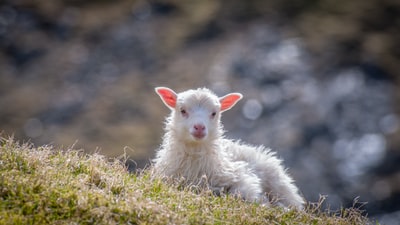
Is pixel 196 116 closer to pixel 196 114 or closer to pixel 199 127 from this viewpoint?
pixel 196 114

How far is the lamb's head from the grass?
1.08 meters

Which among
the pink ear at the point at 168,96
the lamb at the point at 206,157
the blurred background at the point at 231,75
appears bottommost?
the lamb at the point at 206,157

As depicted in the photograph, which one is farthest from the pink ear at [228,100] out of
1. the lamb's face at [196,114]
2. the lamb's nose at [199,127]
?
the lamb's nose at [199,127]

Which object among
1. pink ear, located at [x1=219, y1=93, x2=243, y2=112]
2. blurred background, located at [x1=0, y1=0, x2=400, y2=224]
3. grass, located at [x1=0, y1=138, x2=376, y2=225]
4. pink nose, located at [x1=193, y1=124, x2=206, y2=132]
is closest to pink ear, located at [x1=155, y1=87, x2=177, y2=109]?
pink ear, located at [x1=219, y1=93, x2=243, y2=112]

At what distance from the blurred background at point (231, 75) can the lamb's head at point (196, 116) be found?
33.0m

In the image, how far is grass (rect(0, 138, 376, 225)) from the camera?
739 centimetres

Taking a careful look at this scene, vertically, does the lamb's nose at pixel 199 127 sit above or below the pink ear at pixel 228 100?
below

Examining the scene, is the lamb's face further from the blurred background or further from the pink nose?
the blurred background

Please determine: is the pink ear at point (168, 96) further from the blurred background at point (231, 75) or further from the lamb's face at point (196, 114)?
the blurred background at point (231, 75)

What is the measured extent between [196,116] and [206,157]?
0.57 metres

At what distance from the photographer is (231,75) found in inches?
2126

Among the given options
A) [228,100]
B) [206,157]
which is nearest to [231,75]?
[228,100]

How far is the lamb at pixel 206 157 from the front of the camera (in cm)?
1020

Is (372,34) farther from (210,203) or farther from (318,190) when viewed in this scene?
(210,203)
